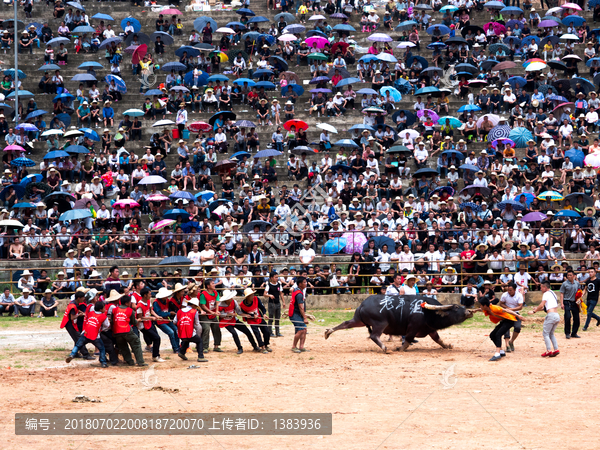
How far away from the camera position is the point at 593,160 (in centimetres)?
2700

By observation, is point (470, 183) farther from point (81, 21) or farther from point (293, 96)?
point (81, 21)

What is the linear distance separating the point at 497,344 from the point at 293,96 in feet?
Answer: 60.2

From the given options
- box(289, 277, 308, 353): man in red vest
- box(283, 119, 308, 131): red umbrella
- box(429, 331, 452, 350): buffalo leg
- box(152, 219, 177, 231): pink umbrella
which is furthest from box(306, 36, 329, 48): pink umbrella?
box(429, 331, 452, 350): buffalo leg

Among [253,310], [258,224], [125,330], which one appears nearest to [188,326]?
[125,330]

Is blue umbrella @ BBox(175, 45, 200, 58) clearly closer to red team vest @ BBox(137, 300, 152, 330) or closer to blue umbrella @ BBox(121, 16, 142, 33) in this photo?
blue umbrella @ BBox(121, 16, 142, 33)

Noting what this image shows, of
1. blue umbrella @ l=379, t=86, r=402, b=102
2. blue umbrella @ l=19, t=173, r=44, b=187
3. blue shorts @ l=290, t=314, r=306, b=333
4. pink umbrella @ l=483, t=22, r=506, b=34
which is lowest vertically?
blue shorts @ l=290, t=314, r=306, b=333

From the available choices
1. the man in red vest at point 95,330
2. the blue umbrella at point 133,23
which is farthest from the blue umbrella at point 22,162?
the man in red vest at point 95,330

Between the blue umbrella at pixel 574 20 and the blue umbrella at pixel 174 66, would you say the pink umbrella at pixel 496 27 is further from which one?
the blue umbrella at pixel 174 66

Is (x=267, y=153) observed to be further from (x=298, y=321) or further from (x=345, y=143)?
(x=298, y=321)

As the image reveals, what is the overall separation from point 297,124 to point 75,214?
932 centimetres

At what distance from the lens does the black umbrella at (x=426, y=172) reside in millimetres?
→ 27531

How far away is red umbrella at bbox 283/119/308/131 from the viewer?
1188 inches

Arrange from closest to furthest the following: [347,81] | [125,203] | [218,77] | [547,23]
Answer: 1. [125,203]
2. [347,81]
3. [218,77]
4. [547,23]

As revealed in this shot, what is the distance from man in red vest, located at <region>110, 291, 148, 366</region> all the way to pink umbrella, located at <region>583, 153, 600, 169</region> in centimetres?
1737
